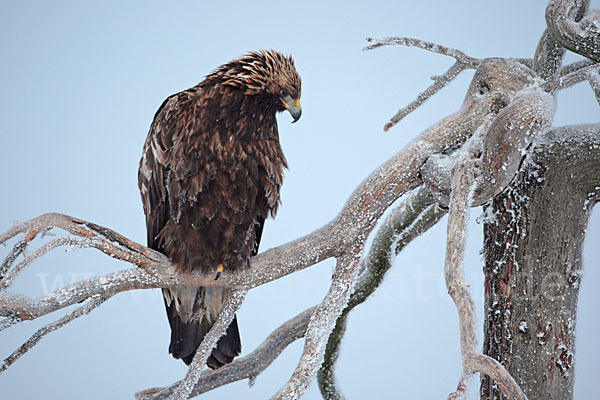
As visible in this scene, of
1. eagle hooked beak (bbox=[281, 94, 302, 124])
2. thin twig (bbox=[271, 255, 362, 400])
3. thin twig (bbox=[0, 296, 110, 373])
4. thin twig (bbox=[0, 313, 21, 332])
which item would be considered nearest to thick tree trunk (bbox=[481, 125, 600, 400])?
thin twig (bbox=[271, 255, 362, 400])

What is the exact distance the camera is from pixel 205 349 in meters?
2.02

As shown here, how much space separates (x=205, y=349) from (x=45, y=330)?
0.54 meters

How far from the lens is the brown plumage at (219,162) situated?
211 centimetres

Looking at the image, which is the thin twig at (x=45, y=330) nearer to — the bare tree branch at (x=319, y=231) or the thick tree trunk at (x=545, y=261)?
the bare tree branch at (x=319, y=231)

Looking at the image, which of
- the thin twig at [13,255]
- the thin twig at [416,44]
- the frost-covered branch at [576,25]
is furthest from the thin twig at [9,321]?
the frost-covered branch at [576,25]

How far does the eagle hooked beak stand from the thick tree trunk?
32.0 inches

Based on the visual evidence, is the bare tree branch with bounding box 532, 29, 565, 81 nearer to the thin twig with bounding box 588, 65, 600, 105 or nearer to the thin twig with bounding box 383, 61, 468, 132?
the thin twig with bounding box 383, 61, 468, 132

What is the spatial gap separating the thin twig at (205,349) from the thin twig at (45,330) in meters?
0.37

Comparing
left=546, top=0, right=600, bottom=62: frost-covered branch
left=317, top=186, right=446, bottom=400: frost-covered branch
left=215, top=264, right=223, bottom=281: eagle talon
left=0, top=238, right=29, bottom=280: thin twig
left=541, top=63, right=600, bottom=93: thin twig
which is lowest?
left=0, top=238, right=29, bottom=280: thin twig

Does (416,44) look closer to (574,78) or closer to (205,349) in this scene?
(574,78)

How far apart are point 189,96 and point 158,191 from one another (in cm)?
39

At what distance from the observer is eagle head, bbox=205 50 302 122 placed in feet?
7.25

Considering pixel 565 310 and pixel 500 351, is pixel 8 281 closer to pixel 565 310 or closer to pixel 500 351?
pixel 500 351

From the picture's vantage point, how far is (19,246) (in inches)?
70.6
